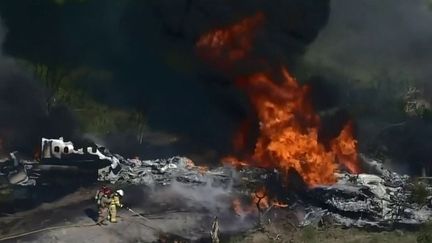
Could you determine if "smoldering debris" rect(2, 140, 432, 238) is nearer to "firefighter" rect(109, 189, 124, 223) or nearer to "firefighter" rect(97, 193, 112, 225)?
"firefighter" rect(109, 189, 124, 223)

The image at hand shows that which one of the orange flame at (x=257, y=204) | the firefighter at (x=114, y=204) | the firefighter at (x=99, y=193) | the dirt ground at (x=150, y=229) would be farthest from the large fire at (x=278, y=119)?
the firefighter at (x=99, y=193)

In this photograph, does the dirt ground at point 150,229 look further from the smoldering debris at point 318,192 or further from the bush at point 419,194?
the bush at point 419,194

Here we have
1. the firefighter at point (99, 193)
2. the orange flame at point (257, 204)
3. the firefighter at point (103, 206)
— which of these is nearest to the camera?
the firefighter at point (103, 206)

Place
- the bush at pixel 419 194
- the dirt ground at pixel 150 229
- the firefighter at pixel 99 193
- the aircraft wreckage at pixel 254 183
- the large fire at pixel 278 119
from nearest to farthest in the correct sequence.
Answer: the dirt ground at pixel 150 229 → the firefighter at pixel 99 193 → the aircraft wreckage at pixel 254 183 → the large fire at pixel 278 119 → the bush at pixel 419 194

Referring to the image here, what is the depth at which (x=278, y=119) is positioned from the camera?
22125mm

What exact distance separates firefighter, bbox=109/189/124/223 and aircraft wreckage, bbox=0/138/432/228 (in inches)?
25.6

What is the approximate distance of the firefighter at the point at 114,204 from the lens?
2033 cm

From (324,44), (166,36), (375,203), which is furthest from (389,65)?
(166,36)

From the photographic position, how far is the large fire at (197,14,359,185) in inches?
861

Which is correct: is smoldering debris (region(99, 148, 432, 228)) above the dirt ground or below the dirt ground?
above

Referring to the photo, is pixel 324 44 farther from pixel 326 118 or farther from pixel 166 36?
pixel 166 36

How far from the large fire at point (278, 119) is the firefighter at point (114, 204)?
3.71m

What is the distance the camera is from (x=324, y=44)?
73.2 feet

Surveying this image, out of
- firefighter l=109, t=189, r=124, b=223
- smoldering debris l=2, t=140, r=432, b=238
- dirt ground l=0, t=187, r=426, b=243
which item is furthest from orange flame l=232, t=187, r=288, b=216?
firefighter l=109, t=189, r=124, b=223
